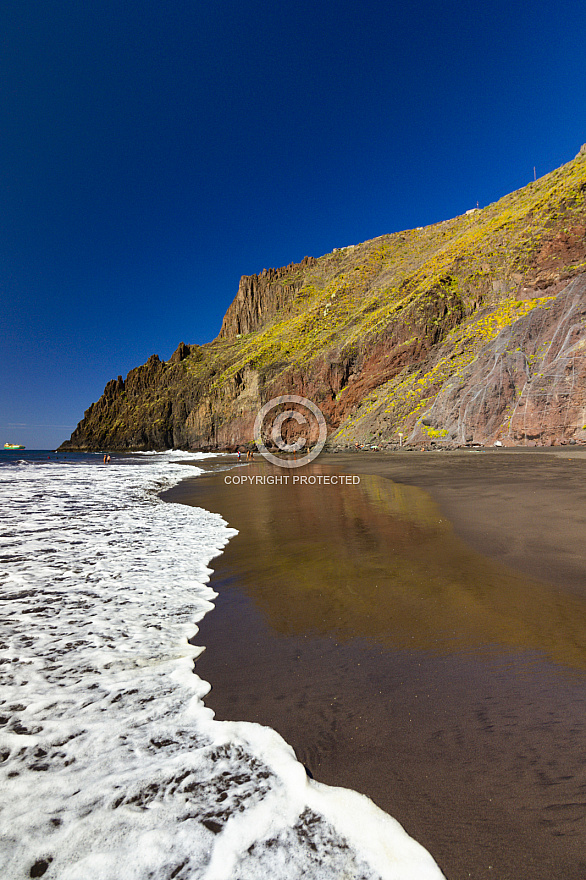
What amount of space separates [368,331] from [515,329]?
75.0 ft

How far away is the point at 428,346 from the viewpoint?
155 ft

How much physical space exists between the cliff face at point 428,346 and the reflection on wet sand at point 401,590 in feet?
98.7

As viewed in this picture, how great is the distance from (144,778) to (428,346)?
51.0 m

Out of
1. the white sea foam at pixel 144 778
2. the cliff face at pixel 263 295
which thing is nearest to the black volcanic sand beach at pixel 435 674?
the white sea foam at pixel 144 778

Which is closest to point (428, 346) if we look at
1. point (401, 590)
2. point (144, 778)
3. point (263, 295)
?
point (401, 590)

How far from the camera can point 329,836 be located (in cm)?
157

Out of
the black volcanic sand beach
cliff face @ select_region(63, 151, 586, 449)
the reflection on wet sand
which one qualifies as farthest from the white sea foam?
cliff face @ select_region(63, 151, 586, 449)

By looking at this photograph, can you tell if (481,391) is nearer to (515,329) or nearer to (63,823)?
(515,329)

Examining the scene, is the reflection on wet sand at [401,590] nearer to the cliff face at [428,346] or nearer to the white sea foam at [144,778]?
the white sea foam at [144,778]

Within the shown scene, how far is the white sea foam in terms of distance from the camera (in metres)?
1.47

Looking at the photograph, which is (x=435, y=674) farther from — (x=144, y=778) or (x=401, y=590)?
(x=144, y=778)

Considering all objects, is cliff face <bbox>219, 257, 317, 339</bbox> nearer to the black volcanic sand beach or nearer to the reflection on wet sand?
the reflection on wet sand

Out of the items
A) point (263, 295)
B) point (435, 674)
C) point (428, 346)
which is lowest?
point (435, 674)

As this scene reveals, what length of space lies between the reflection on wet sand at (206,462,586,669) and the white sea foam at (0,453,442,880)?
1.17 metres
